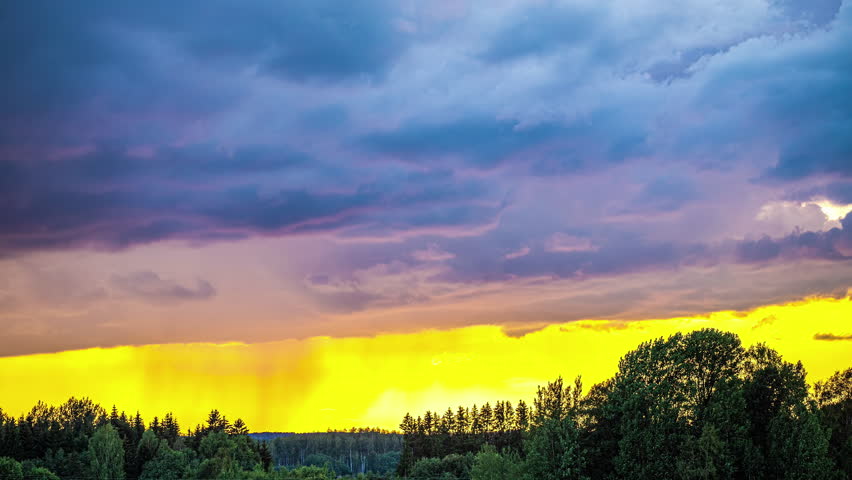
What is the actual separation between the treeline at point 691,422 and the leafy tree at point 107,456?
81.1m

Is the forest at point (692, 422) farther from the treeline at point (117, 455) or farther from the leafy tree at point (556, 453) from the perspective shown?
the treeline at point (117, 455)

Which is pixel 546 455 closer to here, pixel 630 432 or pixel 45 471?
pixel 630 432

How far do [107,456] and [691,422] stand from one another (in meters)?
104

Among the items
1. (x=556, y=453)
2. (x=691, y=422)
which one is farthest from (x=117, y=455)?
(x=691, y=422)

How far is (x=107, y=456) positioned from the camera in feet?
417

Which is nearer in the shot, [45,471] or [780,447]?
[780,447]

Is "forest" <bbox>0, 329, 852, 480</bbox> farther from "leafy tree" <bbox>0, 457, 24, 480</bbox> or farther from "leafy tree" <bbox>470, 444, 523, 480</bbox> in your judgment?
"leafy tree" <bbox>0, 457, 24, 480</bbox>

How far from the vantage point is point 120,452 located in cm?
12888

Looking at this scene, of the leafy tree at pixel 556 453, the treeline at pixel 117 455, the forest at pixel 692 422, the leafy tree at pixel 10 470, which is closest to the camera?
the forest at pixel 692 422

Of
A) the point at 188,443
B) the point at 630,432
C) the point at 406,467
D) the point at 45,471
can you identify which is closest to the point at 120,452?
the point at 45,471

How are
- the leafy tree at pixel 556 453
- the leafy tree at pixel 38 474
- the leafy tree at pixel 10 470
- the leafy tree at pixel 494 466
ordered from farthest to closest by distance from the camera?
the leafy tree at pixel 38 474
the leafy tree at pixel 10 470
the leafy tree at pixel 494 466
the leafy tree at pixel 556 453

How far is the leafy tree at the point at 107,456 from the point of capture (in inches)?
4938

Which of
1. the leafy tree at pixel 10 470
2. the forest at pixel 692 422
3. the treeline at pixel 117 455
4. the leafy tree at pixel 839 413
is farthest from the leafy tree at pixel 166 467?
the leafy tree at pixel 839 413

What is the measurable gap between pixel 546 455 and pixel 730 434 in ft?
62.7
